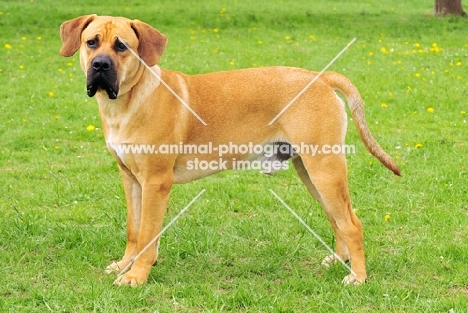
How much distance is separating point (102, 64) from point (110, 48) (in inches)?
6.6

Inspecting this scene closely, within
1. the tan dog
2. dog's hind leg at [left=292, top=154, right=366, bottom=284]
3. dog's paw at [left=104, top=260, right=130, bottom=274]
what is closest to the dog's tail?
the tan dog

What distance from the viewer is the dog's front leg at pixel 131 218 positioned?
4.82 m

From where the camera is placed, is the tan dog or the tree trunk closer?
the tan dog

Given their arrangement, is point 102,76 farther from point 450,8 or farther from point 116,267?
point 450,8

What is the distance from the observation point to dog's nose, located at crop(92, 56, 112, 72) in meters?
4.24

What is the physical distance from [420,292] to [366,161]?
2939 mm

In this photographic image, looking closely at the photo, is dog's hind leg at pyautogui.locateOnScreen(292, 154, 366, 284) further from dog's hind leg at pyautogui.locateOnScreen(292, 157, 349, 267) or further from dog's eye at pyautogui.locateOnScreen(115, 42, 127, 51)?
dog's eye at pyautogui.locateOnScreen(115, 42, 127, 51)

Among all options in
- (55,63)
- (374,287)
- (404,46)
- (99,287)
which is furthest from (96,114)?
(404,46)

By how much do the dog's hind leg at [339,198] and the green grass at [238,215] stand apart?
0.53 ft

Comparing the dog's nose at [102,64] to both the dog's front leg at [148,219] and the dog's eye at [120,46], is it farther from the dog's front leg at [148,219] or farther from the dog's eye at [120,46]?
the dog's front leg at [148,219]

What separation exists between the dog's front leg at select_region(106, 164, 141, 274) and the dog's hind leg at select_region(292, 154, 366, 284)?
1.26 m

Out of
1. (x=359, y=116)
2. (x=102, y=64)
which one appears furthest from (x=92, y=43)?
(x=359, y=116)

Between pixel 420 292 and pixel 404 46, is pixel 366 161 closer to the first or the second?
pixel 420 292

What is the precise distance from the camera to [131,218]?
4895mm
